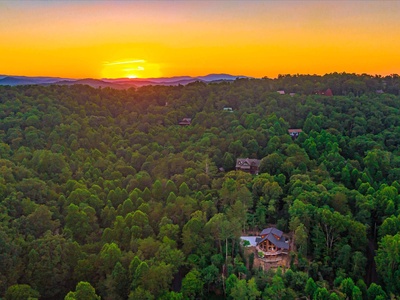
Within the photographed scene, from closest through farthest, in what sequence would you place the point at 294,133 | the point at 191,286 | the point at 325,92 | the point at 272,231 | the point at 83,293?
the point at 83,293 → the point at 191,286 → the point at 272,231 → the point at 294,133 → the point at 325,92

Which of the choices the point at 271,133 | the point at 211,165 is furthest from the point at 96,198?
the point at 271,133

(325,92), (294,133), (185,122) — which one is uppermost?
(325,92)

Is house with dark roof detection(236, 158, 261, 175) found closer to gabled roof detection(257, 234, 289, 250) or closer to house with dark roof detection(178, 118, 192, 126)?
gabled roof detection(257, 234, 289, 250)

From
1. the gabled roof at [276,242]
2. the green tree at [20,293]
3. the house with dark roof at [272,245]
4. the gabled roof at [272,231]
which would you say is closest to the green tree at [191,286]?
the house with dark roof at [272,245]

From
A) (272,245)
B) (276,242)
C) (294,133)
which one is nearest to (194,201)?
(272,245)

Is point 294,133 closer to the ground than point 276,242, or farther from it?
farther from it

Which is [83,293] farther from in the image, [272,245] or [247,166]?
[247,166]
